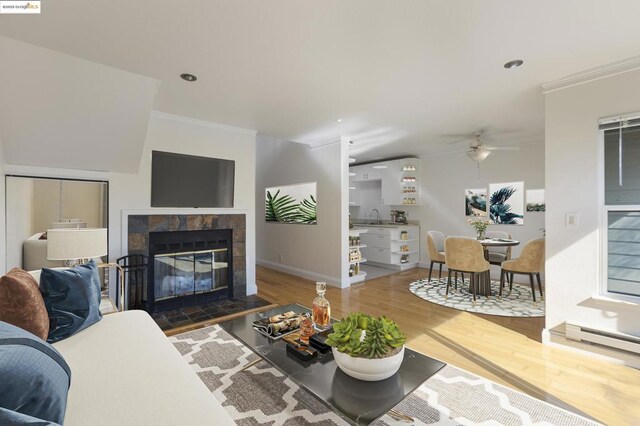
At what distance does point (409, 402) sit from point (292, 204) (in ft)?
14.6

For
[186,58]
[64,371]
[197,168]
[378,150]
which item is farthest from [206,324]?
[378,150]

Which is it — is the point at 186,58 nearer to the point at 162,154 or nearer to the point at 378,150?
the point at 162,154

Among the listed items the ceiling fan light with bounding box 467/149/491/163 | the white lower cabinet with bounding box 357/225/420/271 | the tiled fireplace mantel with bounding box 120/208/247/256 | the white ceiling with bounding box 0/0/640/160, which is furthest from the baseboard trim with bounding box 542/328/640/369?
the tiled fireplace mantel with bounding box 120/208/247/256

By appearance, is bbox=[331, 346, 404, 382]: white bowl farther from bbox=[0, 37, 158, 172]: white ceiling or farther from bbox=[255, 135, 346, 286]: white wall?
bbox=[255, 135, 346, 286]: white wall

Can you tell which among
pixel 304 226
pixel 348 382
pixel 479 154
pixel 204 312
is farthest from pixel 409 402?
pixel 304 226

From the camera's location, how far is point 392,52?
227 cm

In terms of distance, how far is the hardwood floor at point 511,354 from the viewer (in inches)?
78.3

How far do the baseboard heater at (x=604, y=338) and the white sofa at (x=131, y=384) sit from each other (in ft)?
9.64

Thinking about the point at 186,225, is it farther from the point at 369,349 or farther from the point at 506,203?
the point at 506,203

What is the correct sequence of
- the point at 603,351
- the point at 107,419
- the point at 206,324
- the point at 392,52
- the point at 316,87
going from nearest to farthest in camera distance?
1. the point at 107,419
2. the point at 392,52
3. the point at 603,351
4. the point at 316,87
5. the point at 206,324

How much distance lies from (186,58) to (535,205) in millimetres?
5496

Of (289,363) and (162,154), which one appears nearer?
(289,363)

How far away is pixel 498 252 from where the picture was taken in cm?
508

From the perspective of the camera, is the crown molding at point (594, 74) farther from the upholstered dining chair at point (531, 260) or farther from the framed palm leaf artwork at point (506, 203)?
the framed palm leaf artwork at point (506, 203)
